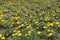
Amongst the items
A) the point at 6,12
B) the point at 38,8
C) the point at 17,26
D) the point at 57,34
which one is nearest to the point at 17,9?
the point at 6,12

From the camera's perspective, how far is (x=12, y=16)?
5.11 metres

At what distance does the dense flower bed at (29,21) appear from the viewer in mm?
3900

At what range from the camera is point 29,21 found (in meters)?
4.67

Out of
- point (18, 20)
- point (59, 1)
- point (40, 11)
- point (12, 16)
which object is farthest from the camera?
point (59, 1)

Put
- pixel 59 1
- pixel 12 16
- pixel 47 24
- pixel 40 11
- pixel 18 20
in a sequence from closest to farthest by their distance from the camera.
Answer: pixel 47 24 < pixel 18 20 < pixel 12 16 < pixel 40 11 < pixel 59 1

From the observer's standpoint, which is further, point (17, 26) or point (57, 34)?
point (17, 26)

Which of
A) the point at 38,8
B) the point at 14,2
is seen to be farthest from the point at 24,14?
the point at 14,2

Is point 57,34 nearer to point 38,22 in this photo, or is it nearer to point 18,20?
point 38,22

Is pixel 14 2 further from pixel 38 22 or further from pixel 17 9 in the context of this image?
pixel 38 22

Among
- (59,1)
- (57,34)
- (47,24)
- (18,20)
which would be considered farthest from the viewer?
(59,1)

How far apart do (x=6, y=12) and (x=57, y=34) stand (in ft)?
7.44

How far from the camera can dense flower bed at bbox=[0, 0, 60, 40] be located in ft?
12.8

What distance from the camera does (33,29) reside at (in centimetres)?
418

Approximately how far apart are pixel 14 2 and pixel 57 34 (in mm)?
3131
